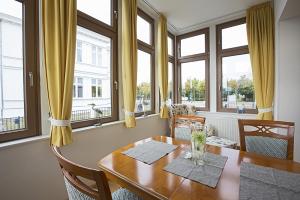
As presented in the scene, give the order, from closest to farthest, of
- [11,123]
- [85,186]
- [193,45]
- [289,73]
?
1. [85,186]
2. [11,123]
3. [289,73]
4. [193,45]

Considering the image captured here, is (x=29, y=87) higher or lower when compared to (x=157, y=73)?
lower

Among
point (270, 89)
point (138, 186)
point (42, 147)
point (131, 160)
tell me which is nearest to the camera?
point (138, 186)

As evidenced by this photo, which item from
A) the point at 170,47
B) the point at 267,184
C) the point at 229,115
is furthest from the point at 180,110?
the point at 267,184

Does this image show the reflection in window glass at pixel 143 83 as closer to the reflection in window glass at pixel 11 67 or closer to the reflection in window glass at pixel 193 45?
the reflection in window glass at pixel 193 45

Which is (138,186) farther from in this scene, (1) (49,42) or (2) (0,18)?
(2) (0,18)

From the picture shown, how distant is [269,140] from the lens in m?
1.33

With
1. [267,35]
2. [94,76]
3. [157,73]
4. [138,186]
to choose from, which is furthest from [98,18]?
[267,35]

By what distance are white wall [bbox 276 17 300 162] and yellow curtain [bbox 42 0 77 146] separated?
3.03 m

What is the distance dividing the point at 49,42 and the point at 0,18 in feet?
1.37

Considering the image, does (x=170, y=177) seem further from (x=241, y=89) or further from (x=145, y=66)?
(x=241, y=89)

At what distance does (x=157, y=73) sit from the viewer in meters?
3.44

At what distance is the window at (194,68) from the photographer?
386cm

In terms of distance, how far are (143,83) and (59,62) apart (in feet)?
5.94

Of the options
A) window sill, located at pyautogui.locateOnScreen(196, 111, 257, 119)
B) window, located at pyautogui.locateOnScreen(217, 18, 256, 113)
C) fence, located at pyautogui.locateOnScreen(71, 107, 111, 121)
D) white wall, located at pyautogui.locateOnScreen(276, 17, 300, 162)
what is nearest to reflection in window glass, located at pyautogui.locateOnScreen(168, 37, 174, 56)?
window, located at pyautogui.locateOnScreen(217, 18, 256, 113)
